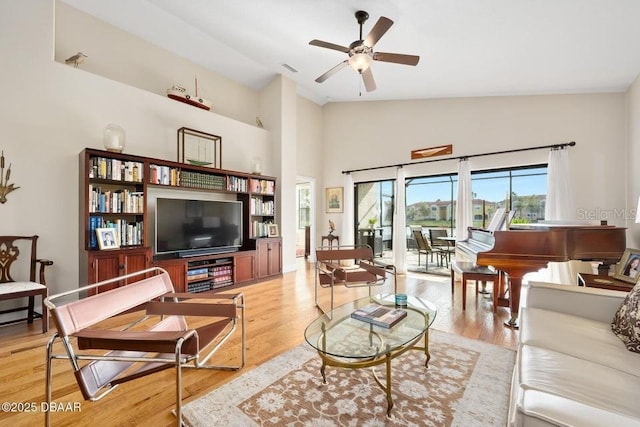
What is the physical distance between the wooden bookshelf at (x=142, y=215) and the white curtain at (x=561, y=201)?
4506 mm

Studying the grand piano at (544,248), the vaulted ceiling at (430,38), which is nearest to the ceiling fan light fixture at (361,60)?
the vaulted ceiling at (430,38)

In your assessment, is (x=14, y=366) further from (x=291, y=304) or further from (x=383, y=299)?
(x=383, y=299)

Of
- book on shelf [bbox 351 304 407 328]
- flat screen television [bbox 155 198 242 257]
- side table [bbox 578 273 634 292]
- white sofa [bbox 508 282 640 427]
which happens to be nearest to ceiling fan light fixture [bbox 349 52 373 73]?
book on shelf [bbox 351 304 407 328]

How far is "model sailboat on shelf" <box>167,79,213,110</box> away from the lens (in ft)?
13.7

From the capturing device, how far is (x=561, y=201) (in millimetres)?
3893

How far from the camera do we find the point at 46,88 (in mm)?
3049

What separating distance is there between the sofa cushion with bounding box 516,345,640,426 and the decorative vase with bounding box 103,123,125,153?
4315 millimetres

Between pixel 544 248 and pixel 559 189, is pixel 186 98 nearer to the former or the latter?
pixel 544 248

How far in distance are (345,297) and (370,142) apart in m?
3.72

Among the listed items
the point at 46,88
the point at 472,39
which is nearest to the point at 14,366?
the point at 46,88

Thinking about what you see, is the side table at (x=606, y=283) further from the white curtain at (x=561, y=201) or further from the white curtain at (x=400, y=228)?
the white curtain at (x=400, y=228)

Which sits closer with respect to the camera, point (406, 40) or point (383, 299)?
point (383, 299)

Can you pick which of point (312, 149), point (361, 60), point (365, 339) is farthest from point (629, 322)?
point (312, 149)

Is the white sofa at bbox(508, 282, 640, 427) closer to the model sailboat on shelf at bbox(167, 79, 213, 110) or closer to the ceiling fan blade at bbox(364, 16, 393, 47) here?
the ceiling fan blade at bbox(364, 16, 393, 47)
